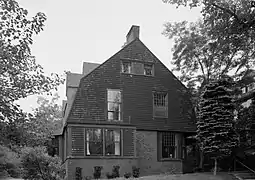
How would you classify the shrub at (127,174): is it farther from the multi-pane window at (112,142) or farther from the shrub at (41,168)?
the shrub at (41,168)

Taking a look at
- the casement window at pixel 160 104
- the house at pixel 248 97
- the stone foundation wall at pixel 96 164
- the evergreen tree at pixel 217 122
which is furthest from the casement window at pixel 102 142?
the house at pixel 248 97

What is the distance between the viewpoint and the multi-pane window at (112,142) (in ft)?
70.1

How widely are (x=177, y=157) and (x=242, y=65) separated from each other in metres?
7.67

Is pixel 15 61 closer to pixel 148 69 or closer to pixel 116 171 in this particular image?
pixel 116 171

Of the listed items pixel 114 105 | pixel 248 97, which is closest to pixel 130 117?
pixel 114 105

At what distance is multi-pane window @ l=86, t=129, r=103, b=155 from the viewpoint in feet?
68.5

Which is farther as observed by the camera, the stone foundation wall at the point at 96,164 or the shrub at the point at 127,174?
the shrub at the point at 127,174

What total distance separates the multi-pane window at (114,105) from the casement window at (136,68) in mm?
1759

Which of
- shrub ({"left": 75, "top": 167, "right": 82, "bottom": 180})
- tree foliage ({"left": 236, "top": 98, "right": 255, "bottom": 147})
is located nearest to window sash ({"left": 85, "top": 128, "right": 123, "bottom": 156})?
shrub ({"left": 75, "top": 167, "right": 82, "bottom": 180})

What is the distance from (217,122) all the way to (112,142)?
23.7 ft

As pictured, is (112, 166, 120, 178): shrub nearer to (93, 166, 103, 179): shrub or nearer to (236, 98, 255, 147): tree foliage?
(93, 166, 103, 179): shrub

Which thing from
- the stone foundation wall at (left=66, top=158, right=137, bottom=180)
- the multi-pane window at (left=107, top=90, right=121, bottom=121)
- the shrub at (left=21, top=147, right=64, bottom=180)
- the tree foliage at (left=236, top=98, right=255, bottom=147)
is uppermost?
the multi-pane window at (left=107, top=90, right=121, bottom=121)

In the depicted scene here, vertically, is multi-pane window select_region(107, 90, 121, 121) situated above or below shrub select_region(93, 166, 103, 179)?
above

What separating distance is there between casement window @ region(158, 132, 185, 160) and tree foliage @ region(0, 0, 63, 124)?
1721cm
